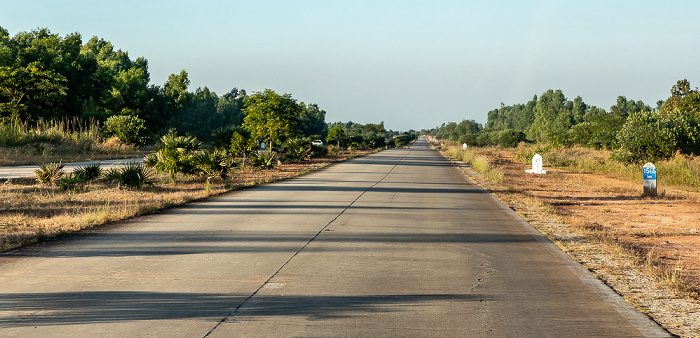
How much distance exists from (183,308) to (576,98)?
16154 cm

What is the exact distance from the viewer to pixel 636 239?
12.2 m

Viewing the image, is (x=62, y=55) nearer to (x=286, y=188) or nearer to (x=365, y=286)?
(x=286, y=188)

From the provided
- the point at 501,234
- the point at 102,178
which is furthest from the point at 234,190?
the point at 501,234

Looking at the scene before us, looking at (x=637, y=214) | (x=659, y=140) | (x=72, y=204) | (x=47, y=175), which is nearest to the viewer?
(x=72, y=204)

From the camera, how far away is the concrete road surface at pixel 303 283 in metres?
5.85

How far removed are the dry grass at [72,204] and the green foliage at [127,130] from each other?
2388 centimetres

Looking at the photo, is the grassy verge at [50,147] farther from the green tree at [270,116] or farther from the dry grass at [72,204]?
the dry grass at [72,204]

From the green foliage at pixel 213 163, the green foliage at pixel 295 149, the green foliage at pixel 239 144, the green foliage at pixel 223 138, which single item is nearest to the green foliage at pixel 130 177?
the green foliage at pixel 213 163

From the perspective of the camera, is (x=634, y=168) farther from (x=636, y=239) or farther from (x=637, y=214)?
(x=636, y=239)

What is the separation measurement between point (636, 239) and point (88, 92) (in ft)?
216

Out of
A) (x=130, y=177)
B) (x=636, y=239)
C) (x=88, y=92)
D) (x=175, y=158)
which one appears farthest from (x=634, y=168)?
(x=88, y=92)

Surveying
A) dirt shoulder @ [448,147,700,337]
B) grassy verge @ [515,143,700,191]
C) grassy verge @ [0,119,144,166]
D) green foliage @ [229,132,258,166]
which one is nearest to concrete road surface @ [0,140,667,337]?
dirt shoulder @ [448,147,700,337]

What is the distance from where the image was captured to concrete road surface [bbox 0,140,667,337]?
19.2 ft

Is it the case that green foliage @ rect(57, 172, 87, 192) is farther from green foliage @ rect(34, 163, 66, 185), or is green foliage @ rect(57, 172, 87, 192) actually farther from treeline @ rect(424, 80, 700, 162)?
treeline @ rect(424, 80, 700, 162)
